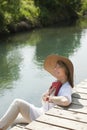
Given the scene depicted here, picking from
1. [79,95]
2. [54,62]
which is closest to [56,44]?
[79,95]

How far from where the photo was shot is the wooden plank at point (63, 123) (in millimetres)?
4083

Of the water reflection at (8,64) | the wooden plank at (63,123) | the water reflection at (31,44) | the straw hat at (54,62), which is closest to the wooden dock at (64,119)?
the wooden plank at (63,123)

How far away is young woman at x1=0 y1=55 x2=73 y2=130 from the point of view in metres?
4.73

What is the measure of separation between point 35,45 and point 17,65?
20.9ft

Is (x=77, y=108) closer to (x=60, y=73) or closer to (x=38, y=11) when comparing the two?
(x=60, y=73)

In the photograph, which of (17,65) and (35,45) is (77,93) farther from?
(35,45)

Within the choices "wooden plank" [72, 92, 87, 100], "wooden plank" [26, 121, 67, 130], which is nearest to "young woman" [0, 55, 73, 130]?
"wooden plank" [72, 92, 87, 100]

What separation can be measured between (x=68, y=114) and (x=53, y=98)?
376mm

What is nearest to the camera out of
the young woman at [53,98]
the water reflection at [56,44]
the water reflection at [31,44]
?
the young woman at [53,98]

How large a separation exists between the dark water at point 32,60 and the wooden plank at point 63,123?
4385 millimetres

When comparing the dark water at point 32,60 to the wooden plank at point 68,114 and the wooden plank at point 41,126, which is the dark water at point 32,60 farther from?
the wooden plank at point 41,126

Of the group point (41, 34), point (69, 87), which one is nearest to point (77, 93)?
point (69, 87)

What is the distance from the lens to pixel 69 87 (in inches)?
192

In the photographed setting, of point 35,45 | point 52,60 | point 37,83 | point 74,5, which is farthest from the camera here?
point 74,5
